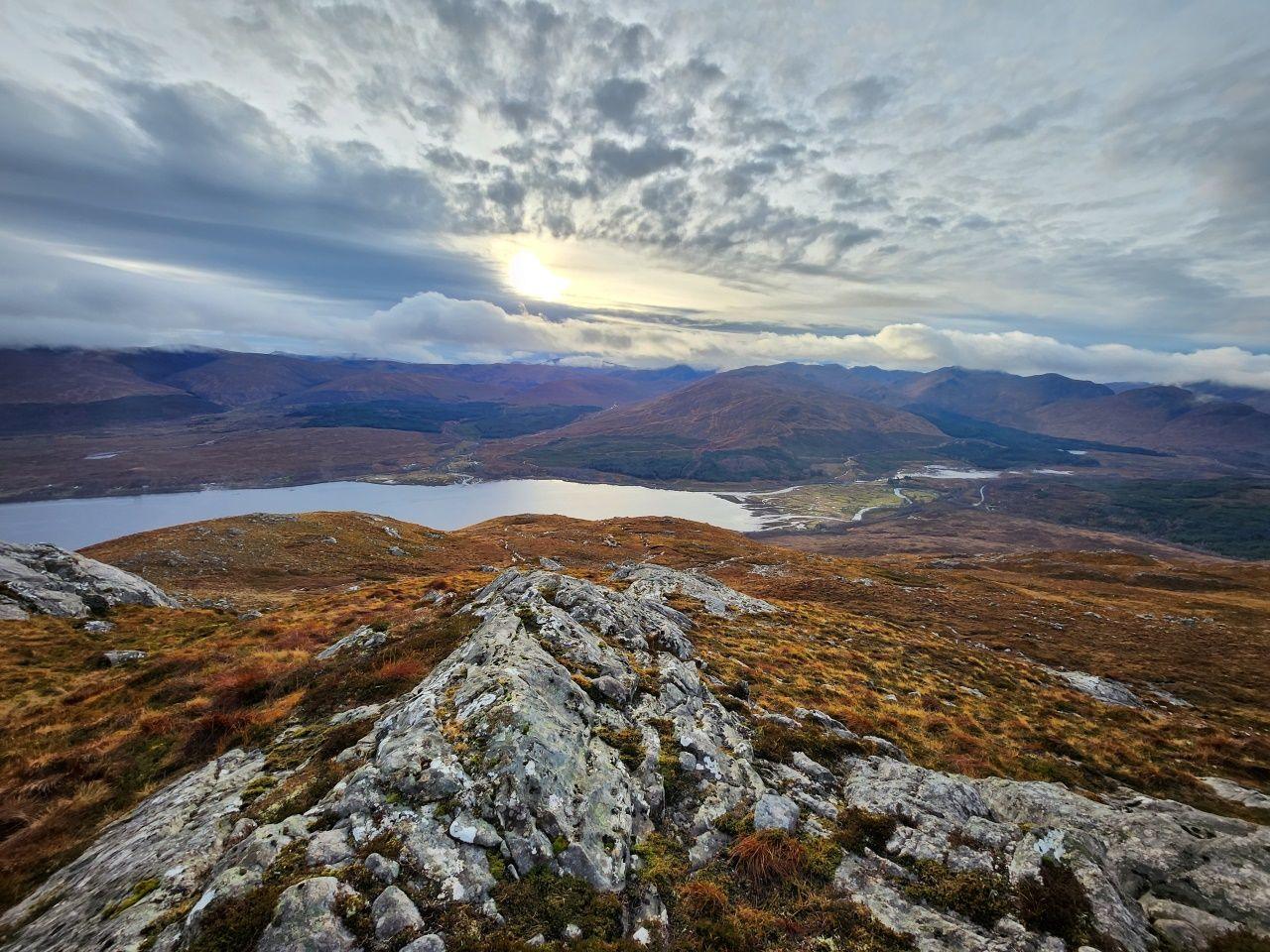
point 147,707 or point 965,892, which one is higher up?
point 965,892

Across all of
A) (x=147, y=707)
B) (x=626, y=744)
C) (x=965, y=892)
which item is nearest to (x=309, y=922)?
(x=626, y=744)

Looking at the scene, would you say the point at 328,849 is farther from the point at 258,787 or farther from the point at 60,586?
the point at 60,586

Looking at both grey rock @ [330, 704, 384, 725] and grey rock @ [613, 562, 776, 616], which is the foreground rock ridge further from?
grey rock @ [613, 562, 776, 616]

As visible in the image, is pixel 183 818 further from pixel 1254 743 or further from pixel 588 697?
pixel 1254 743

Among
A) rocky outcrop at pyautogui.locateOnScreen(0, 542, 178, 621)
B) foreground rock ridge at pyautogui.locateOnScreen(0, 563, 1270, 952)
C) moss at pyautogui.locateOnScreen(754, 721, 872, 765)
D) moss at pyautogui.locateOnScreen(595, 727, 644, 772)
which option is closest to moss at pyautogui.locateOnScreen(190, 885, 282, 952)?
foreground rock ridge at pyautogui.locateOnScreen(0, 563, 1270, 952)

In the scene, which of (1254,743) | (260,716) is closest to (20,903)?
(260,716)

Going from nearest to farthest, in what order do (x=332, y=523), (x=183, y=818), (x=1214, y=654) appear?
(x=183, y=818) < (x=1214, y=654) < (x=332, y=523)
